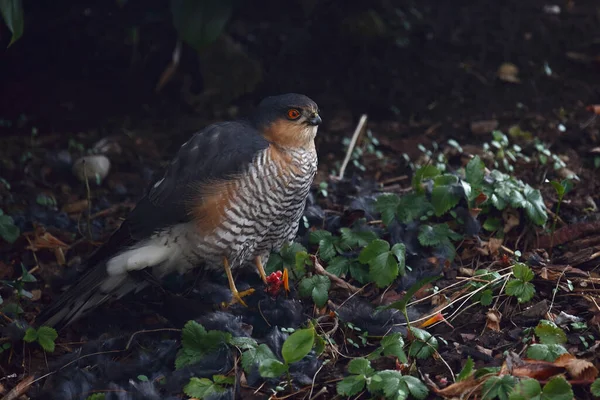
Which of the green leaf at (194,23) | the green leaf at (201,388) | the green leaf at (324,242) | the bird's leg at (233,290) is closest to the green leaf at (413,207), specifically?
the green leaf at (324,242)

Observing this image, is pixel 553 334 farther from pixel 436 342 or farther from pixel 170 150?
pixel 170 150

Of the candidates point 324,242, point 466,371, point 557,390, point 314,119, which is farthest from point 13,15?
point 557,390

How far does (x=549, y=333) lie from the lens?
3221mm

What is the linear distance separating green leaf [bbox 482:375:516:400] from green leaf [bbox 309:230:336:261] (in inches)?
54.0

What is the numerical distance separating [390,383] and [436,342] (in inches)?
17.8

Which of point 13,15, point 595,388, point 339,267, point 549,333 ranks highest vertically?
point 13,15

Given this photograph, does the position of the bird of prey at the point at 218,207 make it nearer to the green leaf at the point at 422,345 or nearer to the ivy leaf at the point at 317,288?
the ivy leaf at the point at 317,288

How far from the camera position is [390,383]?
296cm

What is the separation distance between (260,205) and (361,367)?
1.06 m

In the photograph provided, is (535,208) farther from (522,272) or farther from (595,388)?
(595,388)

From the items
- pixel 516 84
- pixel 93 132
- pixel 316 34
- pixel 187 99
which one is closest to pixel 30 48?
pixel 93 132

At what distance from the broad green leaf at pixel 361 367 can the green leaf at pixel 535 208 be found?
4.79ft

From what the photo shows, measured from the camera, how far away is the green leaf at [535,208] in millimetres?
4066

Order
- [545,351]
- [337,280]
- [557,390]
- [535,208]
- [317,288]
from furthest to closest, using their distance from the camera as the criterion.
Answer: [535,208]
[337,280]
[317,288]
[545,351]
[557,390]
